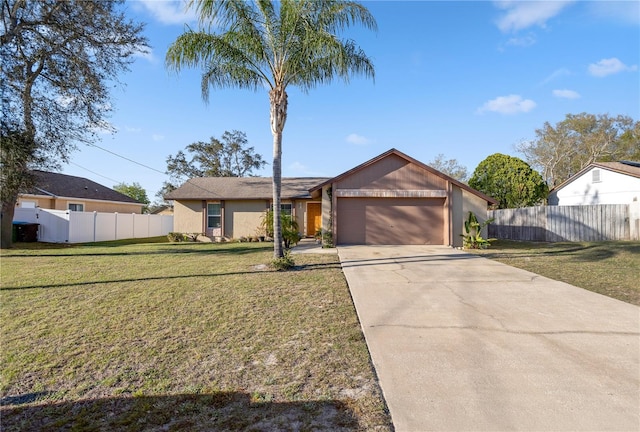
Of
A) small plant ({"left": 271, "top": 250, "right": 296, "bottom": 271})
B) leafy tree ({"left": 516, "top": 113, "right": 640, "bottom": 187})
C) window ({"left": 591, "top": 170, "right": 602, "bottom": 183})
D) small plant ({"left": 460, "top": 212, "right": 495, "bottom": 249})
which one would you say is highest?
leafy tree ({"left": 516, "top": 113, "right": 640, "bottom": 187})

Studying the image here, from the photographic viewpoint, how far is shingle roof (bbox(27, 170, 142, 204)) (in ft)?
73.1

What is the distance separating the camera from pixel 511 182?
21359mm

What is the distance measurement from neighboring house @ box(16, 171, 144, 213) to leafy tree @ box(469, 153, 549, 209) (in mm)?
27484

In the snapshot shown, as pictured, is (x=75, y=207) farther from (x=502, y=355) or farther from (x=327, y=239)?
(x=502, y=355)

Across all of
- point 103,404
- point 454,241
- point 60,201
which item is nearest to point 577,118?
point 454,241

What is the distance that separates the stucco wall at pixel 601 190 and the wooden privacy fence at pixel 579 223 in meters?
6.49

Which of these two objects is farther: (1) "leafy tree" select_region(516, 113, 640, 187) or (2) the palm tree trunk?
(1) "leafy tree" select_region(516, 113, 640, 187)

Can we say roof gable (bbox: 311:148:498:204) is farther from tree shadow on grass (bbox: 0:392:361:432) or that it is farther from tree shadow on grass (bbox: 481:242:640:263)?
tree shadow on grass (bbox: 0:392:361:432)

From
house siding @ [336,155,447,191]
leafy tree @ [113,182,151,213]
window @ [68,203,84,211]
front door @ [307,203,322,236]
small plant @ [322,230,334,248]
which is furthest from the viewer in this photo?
leafy tree @ [113,182,151,213]

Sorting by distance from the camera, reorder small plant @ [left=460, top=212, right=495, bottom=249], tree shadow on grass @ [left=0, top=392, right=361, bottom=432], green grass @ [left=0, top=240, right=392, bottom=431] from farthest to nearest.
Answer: small plant @ [left=460, top=212, right=495, bottom=249], green grass @ [left=0, top=240, right=392, bottom=431], tree shadow on grass @ [left=0, top=392, right=361, bottom=432]

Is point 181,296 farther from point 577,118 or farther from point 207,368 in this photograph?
point 577,118

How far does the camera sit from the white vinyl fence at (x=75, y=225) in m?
17.7

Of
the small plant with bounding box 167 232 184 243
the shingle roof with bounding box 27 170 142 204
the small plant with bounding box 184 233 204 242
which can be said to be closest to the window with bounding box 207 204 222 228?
the small plant with bounding box 184 233 204 242

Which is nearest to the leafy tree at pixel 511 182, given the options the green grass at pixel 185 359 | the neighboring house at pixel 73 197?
the green grass at pixel 185 359
